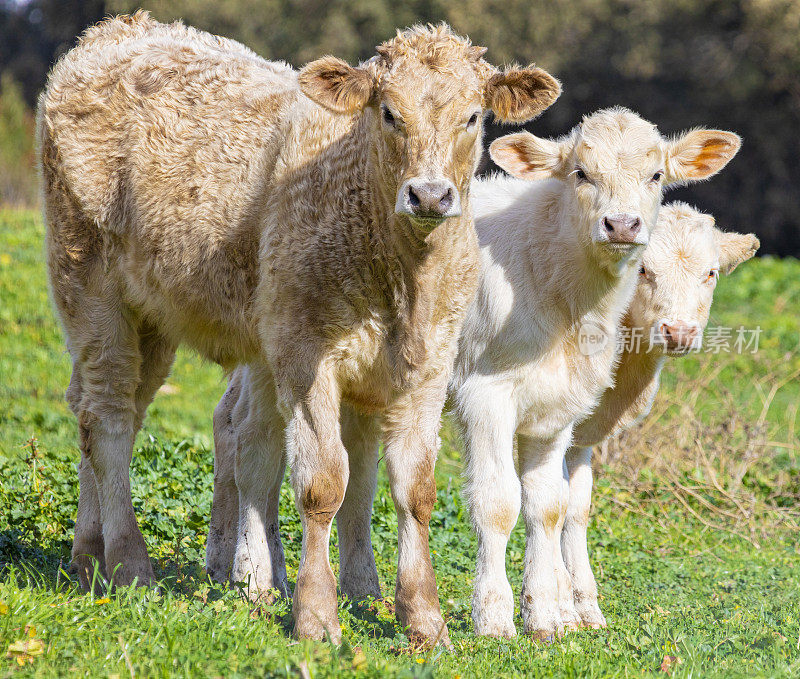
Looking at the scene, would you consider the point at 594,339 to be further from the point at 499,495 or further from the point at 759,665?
the point at 759,665

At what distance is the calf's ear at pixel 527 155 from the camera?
590cm

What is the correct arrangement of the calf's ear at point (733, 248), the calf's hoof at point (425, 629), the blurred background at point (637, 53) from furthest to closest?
the blurred background at point (637, 53), the calf's ear at point (733, 248), the calf's hoof at point (425, 629)

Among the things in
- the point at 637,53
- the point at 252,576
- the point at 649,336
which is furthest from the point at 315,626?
the point at 637,53

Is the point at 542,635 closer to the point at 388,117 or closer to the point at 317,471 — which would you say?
the point at 317,471

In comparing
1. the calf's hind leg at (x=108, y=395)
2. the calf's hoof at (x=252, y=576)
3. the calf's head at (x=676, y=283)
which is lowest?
the calf's hoof at (x=252, y=576)

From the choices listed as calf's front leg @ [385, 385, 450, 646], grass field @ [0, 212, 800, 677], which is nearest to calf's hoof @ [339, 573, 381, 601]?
grass field @ [0, 212, 800, 677]

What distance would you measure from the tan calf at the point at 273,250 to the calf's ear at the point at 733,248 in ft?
7.80

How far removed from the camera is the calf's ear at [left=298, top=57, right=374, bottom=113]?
179 inches

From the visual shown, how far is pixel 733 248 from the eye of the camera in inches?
267

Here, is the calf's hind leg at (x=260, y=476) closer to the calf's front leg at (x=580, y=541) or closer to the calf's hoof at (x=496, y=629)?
the calf's hoof at (x=496, y=629)

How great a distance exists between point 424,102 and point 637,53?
23417mm

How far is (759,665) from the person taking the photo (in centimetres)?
423

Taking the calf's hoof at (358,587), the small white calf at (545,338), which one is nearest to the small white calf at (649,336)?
the small white calf at (545,338)

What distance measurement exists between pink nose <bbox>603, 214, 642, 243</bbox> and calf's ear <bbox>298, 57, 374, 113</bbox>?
1499mm
